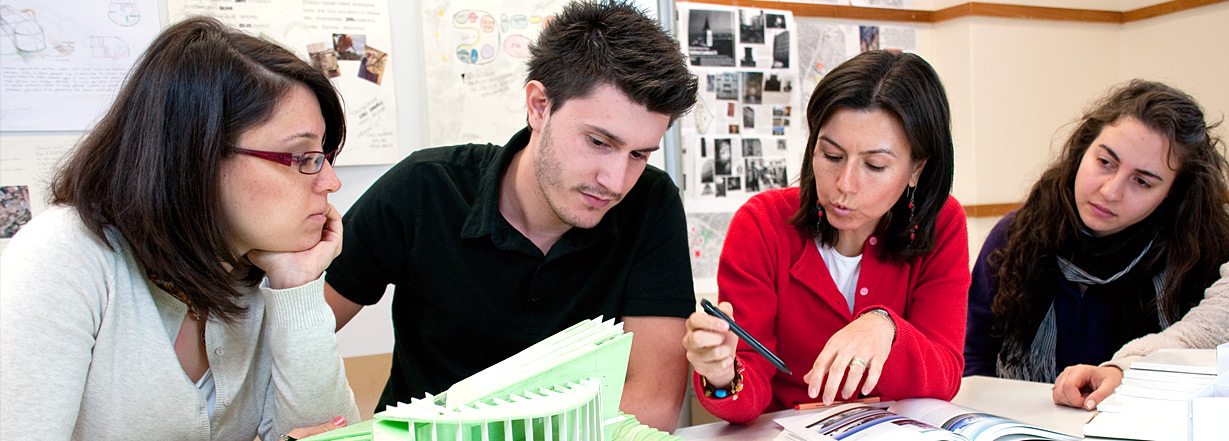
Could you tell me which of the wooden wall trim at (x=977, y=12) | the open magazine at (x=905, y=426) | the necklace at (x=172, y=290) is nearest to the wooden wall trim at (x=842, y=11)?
the wooden wall trim at (x=977, y=12)

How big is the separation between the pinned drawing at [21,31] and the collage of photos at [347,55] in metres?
0.62

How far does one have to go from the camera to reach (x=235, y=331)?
4.08 ft

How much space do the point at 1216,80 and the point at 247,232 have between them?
10.6 ft

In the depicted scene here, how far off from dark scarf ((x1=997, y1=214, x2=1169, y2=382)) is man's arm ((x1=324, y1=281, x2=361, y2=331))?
167 cm

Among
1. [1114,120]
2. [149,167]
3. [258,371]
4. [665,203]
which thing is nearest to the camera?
[149,167]

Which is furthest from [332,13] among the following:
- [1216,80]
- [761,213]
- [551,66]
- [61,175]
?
[1216,80]

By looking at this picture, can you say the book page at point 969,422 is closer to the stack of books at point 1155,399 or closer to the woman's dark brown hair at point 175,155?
the stack of books at point 1155,399

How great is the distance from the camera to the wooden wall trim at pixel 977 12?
2.88 meters

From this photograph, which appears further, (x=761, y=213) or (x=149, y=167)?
(x=761, y=213)

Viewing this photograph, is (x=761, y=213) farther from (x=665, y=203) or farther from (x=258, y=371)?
(x=258, y=371)

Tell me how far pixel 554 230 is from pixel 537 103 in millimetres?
261

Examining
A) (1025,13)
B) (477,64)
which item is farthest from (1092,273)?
(477,64)

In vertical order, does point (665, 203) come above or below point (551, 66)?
below

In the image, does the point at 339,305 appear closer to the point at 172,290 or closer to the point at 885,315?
the point at 172,290
